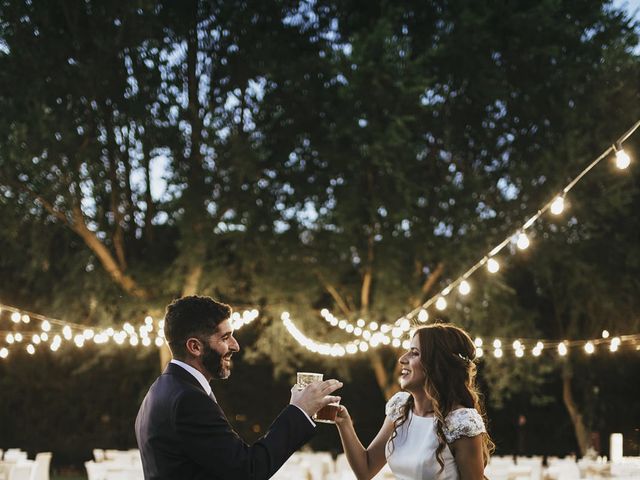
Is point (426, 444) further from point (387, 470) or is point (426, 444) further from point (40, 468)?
point (40, 468)

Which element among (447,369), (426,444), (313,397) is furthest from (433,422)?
(313,397)

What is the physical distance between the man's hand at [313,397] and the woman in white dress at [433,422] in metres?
0.30

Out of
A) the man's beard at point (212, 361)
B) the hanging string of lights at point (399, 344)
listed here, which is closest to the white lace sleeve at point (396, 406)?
the man's beard at point (212, 361)

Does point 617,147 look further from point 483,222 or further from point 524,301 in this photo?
point 524,301

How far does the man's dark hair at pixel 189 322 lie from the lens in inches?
105

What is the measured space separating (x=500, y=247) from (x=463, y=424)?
452cm

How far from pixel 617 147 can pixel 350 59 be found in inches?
422

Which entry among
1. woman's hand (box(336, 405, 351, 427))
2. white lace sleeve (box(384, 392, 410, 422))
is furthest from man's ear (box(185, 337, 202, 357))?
white lace sleeve (box(384, 392, 410, 422))

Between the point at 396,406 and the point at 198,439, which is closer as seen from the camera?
the point at 198,439

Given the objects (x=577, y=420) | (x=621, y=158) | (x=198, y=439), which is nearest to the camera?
(x=198, y=439)

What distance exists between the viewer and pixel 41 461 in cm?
1173

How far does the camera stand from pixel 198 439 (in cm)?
249

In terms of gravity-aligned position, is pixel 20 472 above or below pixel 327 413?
above

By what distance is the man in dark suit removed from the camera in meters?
2.48
